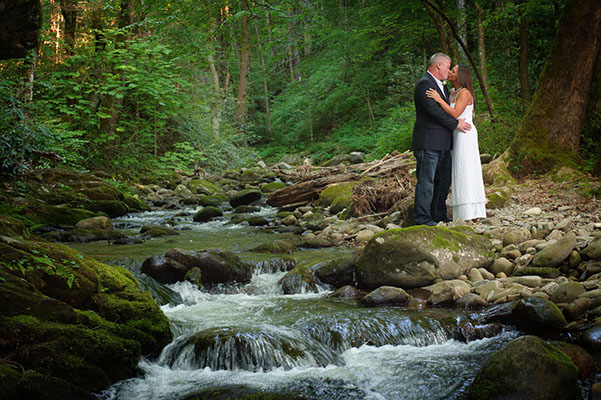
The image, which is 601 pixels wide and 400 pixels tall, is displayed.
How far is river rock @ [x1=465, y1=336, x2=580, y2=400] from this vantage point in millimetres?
3189

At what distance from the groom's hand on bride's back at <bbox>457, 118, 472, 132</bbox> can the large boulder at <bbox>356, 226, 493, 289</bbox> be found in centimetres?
166

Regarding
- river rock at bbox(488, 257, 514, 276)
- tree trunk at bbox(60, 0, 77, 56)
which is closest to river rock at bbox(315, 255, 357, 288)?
river rock at bbox(488, 257, 514, 276)

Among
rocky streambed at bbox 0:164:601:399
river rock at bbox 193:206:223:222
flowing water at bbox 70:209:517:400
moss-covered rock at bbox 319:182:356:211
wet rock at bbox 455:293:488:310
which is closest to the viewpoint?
rocky streambed at bbox 0:164:601:399

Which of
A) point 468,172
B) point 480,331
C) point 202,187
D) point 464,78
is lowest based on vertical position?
point 480,331

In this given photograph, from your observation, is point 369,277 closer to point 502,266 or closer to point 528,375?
point 502,266

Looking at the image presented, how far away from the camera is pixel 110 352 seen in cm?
366

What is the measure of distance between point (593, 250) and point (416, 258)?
1875 millimetres

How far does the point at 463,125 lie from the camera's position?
7.00 metres

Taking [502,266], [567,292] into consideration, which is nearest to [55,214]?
[502,266]

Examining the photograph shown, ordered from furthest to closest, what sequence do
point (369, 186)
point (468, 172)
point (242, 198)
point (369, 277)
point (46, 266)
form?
point (242, 198)
point (369, 186)
point (468, 172)
point (369, 277)
point (46, 266)

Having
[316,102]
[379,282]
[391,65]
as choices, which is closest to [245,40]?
[391,65]

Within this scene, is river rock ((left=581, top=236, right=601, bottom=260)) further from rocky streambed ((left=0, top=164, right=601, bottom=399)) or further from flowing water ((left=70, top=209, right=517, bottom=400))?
flowing water ((left=70, top=209, right=517, bottom=400))

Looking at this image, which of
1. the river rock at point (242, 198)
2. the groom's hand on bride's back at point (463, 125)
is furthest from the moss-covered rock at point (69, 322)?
the river rock at point (242, 198)

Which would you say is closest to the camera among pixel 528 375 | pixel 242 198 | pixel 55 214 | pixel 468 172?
pixel 528 375
